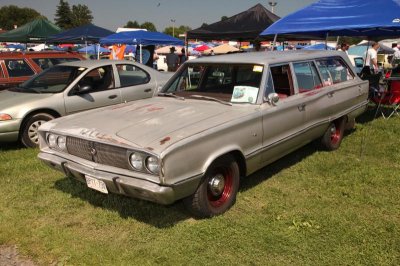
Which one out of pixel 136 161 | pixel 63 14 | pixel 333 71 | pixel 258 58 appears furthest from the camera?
pixel 63 14

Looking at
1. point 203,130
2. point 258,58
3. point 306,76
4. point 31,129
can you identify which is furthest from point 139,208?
point 31,129

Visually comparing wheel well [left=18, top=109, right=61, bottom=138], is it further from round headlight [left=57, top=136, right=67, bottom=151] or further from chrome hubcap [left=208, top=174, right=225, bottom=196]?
chrome hubcap [left=208, top=174, right=225, bottom=196]

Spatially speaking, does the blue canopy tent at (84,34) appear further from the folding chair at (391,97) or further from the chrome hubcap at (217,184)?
the chrome hubcap at (217,184)

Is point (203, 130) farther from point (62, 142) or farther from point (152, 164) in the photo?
point (62, 142)

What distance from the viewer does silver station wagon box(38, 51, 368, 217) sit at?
132 inches

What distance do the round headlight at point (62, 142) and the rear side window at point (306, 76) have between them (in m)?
2.93

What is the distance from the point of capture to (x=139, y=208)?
4230 mm

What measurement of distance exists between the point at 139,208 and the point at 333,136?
3408mm

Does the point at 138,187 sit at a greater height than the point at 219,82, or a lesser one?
lesser

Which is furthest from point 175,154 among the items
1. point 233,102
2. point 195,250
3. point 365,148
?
point 365,148

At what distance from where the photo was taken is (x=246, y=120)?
398 centimetres

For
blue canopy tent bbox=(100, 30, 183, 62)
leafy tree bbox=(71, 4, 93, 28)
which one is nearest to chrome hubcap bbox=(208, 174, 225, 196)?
blue canopy tent bbox=(100, 30, 183, 62)

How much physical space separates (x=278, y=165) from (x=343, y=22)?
376 cm

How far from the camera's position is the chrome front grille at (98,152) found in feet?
11.4
